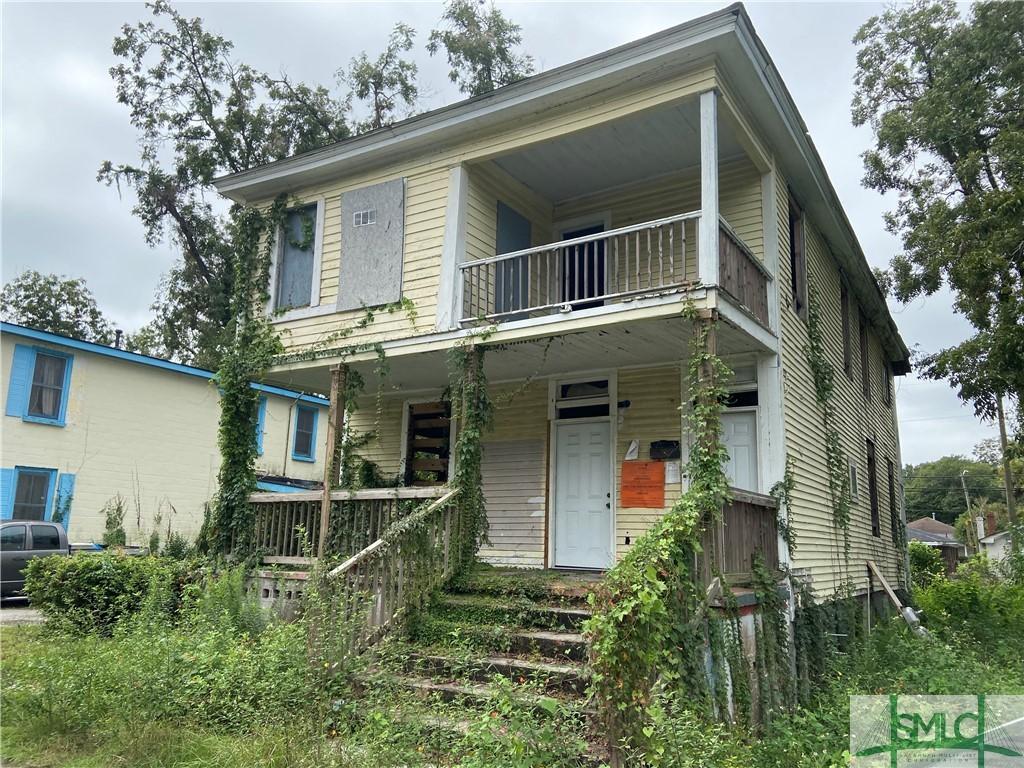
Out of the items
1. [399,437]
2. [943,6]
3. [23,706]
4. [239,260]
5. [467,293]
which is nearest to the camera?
[23,706]

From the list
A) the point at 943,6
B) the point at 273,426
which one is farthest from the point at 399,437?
the point at 943,6

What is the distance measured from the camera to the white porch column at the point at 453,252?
32.0 ft

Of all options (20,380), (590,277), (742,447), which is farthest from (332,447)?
(20,380)

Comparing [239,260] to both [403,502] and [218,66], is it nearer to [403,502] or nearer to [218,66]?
[403,502]

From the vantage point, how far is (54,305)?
33.8 meters

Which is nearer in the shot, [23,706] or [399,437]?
[23,706]

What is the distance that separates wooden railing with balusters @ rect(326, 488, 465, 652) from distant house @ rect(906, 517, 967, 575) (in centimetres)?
1424

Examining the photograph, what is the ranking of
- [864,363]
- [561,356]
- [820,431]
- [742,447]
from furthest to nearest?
1. [864,363]
2. [820,431]
3. [561,356]
4. [742,447]

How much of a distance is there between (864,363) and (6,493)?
18.2m

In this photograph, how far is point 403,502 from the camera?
9.17m

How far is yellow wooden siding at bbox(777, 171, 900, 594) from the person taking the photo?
9.91m

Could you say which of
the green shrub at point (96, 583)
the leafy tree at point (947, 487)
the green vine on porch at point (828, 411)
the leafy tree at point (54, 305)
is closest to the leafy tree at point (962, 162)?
the green vine on porch at point (828, 411)

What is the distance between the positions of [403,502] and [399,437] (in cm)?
371

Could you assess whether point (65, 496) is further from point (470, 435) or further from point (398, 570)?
point (398, 570)
